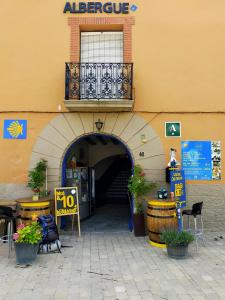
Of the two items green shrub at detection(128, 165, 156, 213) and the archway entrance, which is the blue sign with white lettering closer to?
the archway entrance

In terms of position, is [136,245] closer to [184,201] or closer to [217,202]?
[184,201]

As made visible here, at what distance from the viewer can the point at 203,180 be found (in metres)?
8.88

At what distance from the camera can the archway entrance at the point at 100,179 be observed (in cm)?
986

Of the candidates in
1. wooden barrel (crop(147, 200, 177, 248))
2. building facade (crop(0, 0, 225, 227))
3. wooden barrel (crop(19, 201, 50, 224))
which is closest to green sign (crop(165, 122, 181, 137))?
building facade (crop(0, 0, 225, 227))

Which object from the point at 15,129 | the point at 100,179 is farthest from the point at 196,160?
the point at 100,179

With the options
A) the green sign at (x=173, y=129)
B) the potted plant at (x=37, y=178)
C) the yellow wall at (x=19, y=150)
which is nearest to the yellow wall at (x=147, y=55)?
the yellow wall at (x=19, y=150)

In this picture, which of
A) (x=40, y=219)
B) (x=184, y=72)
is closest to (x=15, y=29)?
(x=184, y=72)

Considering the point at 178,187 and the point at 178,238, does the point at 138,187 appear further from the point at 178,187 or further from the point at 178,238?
the point at 178,238

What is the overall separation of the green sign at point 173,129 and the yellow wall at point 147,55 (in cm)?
48

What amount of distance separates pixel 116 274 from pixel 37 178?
3985mm

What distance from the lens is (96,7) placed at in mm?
9273

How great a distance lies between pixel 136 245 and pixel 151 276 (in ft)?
6.88

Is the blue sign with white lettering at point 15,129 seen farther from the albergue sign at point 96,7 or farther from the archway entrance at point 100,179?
the albergue sign at point 96,7

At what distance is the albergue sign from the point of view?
9.23 metres
